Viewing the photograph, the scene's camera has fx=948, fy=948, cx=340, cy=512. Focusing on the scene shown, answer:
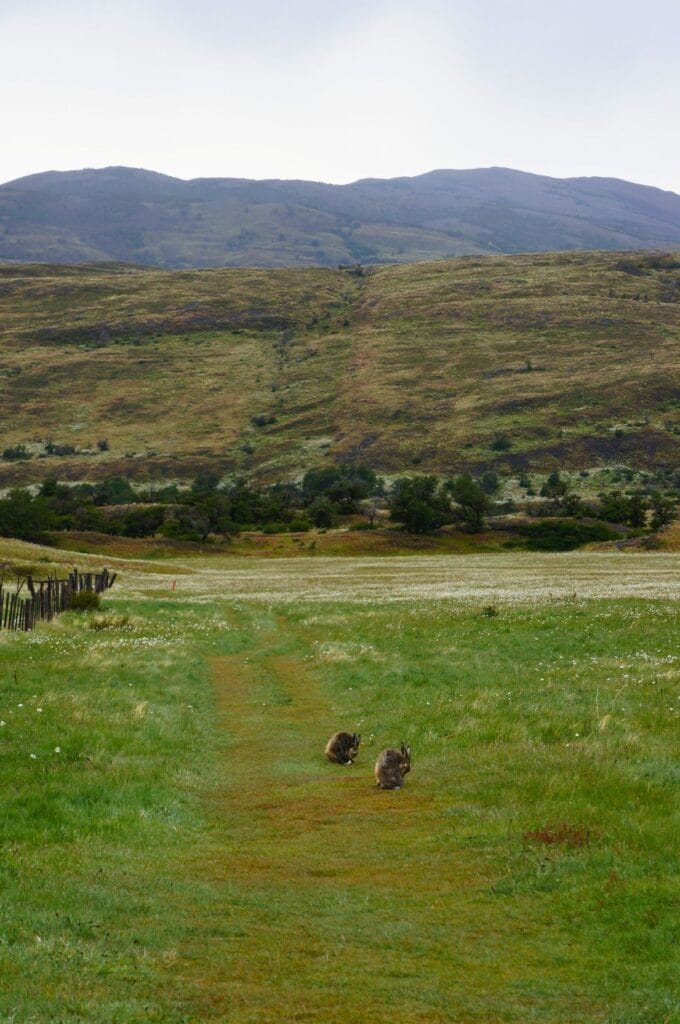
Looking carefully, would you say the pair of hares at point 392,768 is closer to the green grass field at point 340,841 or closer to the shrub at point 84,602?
the green grass field at point 340,841

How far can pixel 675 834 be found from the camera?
10258 mm

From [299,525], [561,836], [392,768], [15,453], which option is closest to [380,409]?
[15,453]

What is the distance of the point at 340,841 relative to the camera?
11.6 metres

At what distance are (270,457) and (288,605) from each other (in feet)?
349

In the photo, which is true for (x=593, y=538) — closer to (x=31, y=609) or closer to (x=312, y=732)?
(x=31, y=609)

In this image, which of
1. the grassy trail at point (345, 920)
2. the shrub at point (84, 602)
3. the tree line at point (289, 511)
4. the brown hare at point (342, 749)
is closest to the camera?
the grassy trail at point (345, 920)

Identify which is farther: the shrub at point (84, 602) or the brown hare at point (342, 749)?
the shrub at point (84, 602)

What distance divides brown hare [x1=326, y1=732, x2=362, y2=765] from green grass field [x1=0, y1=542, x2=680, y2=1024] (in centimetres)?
39

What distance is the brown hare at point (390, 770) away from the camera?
14.1 m

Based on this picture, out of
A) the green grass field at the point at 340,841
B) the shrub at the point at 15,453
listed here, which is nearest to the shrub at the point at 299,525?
the green grass field at the point at 340,841

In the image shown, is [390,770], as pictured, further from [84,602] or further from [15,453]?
[15,453]

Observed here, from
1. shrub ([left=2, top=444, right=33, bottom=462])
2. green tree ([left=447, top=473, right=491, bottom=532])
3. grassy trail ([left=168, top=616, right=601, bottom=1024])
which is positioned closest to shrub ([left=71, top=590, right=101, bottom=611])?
grassy trail ([left=168, top=616, right=601, bottom=1024])

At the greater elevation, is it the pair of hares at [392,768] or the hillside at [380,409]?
the hillside at [380,409]

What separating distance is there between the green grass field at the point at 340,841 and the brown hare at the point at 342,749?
0.39m
